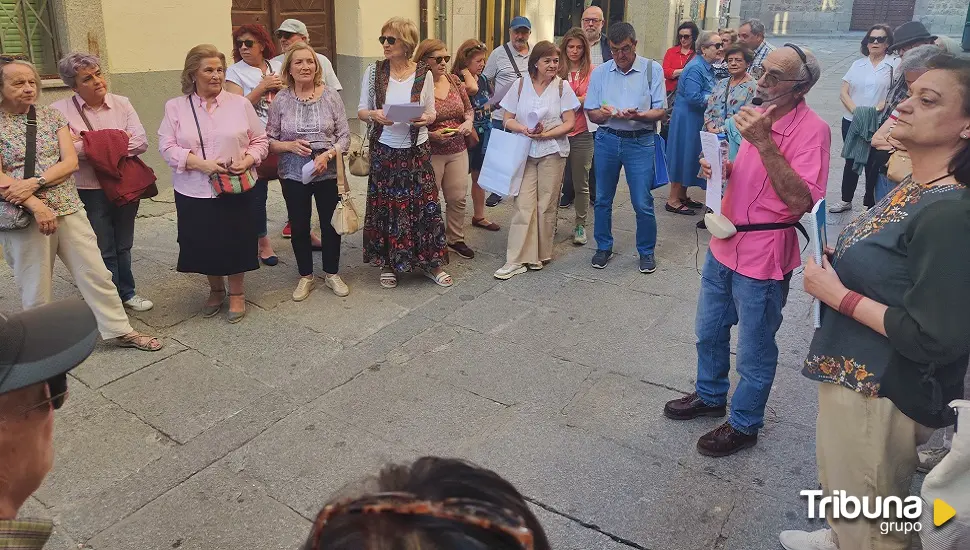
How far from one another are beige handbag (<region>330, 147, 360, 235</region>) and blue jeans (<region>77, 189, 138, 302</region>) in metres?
1.35

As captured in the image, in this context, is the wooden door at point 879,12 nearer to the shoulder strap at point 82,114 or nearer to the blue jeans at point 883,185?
the blue jeans at point 883,185

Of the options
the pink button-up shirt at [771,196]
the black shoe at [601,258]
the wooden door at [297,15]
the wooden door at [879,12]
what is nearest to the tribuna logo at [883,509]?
the pink button-up shirt at [771,196]

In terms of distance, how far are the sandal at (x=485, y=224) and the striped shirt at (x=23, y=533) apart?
6.11 m

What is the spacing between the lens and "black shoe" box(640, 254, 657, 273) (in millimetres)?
6207

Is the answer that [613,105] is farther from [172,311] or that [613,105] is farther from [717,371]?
[172,311]

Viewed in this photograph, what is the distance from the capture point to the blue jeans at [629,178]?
6.16m

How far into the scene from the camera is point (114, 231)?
16.6 ft

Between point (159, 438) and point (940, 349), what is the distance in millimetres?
3429

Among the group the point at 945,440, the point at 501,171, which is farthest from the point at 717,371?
the point at 501,171

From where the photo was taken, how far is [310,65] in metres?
5.20

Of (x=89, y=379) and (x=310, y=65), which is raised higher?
(x=310, y=65)

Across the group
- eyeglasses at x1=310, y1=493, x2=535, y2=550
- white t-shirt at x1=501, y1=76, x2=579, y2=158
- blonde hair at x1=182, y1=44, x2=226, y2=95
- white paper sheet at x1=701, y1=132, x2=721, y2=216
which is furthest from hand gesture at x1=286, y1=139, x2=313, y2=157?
eyeglasses at x1=310, y1=493, x2=535, y2=550

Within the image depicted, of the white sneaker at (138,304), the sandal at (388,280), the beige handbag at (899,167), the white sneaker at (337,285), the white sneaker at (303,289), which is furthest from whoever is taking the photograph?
the sandal at (388,280)

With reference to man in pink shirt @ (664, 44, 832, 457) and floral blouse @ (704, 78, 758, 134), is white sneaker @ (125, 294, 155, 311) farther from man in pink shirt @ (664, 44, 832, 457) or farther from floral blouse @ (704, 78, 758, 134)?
floral blouse @ (704, 78, 758, 134)
